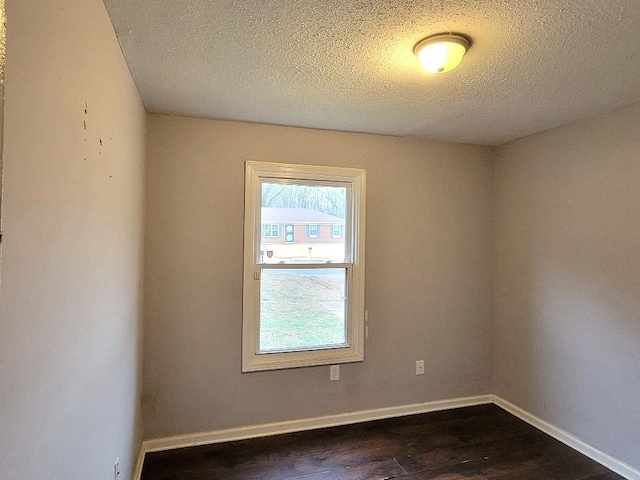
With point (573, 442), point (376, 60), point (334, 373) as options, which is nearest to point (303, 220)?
point (334, 373)

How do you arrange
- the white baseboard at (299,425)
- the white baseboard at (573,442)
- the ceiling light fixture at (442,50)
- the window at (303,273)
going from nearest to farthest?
the ceiling light fixture at (442,50), the white baseboard at (573,442), the white baseboard at (299,425), the window at (303,273)

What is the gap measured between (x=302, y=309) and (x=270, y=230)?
67 cm

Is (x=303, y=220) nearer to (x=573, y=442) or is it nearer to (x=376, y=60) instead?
(x=376, y=60)

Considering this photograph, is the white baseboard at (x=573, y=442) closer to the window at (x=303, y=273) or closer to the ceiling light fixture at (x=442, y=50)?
the window at (x=303, y=273)

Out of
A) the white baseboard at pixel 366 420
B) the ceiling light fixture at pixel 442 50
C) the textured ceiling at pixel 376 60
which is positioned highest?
the textured ceiling at pixel 376 60

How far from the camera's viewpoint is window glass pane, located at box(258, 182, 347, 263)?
118 inches

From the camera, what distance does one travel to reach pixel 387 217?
3238 millimetres

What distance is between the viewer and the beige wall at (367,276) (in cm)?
273

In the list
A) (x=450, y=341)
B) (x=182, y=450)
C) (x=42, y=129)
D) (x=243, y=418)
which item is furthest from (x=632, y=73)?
(x=182, y=450)

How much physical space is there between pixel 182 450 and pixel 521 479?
86.0 inches

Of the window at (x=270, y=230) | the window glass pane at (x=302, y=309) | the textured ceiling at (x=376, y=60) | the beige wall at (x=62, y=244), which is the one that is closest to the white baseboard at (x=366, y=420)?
the window glass pane at (x=302, y=309)

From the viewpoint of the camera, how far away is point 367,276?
3180 millimetres

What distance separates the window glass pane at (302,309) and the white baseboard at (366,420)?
57 centimetres

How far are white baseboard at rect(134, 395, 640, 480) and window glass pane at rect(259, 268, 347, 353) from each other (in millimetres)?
566
